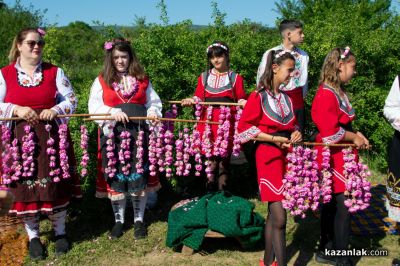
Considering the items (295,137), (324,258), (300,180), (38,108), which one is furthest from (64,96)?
(324,258)

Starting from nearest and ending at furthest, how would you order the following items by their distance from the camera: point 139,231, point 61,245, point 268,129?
1. point 268,129
2. point 61,245
3. point 139,231

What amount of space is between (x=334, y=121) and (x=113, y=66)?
6.83 feet

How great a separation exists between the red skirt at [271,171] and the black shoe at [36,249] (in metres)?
2.11

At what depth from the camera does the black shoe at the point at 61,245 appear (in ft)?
13.8

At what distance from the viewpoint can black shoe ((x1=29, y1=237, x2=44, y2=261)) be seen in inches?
161

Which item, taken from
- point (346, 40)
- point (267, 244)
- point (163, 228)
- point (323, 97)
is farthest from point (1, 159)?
point (346, 40)

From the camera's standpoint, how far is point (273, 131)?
11.3ft

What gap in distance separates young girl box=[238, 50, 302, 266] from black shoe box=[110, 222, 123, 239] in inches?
67.4

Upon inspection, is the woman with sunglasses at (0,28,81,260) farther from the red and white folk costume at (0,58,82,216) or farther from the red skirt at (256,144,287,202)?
the red skirt at (256,144,287,202)

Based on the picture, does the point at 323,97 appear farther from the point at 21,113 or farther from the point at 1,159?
the point at 1,159

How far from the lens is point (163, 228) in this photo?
4.71 meters

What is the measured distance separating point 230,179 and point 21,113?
275 cm

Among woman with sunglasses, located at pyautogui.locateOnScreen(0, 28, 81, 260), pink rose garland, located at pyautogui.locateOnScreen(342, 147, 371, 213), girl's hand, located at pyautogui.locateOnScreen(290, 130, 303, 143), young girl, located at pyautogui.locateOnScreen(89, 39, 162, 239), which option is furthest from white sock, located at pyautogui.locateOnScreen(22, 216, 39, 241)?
pink rose garland, located at pyautogui.locateOnScreen(342, 147, 371, 213)

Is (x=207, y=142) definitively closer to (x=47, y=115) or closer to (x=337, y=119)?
(x=337, y=119)
